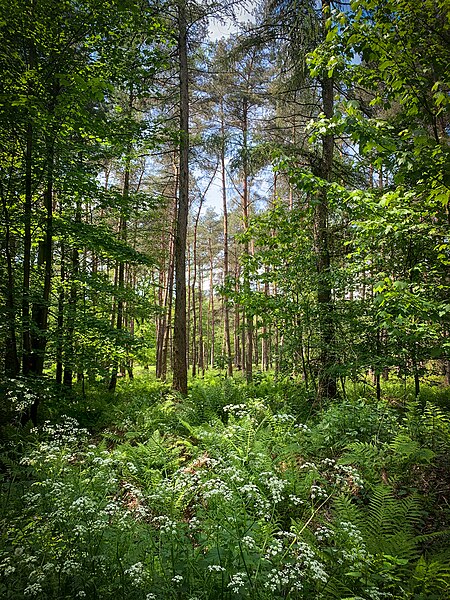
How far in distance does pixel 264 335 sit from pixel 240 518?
214 inches

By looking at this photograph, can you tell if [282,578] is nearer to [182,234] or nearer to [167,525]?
[167,525]

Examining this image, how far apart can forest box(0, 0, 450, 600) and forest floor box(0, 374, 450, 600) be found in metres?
0.03

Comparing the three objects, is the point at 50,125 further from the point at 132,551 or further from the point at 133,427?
the point at 132,551

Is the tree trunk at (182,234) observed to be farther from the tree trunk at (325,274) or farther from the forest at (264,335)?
the tree trunk at (325,274)

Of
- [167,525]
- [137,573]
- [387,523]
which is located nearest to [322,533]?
[387,523]

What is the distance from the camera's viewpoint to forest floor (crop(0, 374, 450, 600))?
2262 mm

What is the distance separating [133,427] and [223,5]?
10759 millimetres

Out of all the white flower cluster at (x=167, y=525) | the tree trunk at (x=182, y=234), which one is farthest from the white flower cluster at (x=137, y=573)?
the tree trunk at (x=182, y=234)

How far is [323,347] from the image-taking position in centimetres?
671

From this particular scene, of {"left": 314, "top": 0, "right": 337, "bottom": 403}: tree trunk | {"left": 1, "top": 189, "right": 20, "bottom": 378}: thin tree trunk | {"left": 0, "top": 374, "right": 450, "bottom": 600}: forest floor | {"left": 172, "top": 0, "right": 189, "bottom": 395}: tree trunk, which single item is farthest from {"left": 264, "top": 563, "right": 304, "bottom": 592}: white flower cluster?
{"left": 172, "top": 0, "right": 189, "bottom": 395}: tree trunk

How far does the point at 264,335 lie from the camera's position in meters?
8.16

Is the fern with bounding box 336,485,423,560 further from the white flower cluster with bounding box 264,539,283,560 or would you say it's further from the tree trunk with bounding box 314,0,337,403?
the tree trunk with bounding box 314,0,337,403

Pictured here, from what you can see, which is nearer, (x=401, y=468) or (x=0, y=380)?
(x=401, y=468)

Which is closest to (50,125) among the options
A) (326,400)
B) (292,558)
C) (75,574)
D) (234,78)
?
(75,574)
